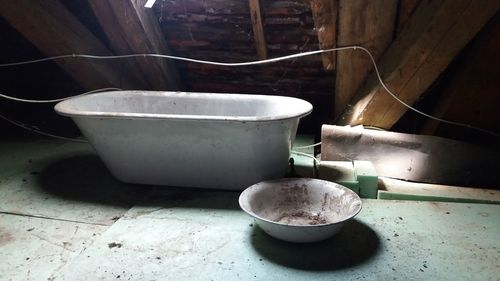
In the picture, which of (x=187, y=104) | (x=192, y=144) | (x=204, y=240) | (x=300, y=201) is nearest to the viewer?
(x=204, y=240)

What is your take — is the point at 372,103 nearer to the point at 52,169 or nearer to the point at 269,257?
the point at 269,257

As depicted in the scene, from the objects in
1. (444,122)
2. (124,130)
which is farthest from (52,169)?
(444,122)

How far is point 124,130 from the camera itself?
212 centimetres

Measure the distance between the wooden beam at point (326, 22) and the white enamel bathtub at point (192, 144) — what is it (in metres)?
0.35

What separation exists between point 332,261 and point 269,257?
260 millimetres

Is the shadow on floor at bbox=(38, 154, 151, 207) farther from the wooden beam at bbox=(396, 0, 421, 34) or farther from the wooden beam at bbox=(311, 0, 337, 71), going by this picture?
the wooden beam at bbox=(396, 0, 421, 34)

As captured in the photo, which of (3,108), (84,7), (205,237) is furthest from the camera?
(3,108)

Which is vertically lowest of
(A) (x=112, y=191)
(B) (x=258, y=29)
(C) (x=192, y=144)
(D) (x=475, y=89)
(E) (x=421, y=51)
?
(A) (x=112, y=191)

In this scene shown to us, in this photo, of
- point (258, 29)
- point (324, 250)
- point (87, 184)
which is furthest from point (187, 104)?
point (324, 250)

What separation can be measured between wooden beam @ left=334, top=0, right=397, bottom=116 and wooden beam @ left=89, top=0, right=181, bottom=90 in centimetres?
125

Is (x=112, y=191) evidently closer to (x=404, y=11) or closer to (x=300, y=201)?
(x=300, y=201)

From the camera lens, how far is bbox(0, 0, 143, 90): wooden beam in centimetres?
249

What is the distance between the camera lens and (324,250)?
1.67 metres

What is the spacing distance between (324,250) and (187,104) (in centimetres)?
141
